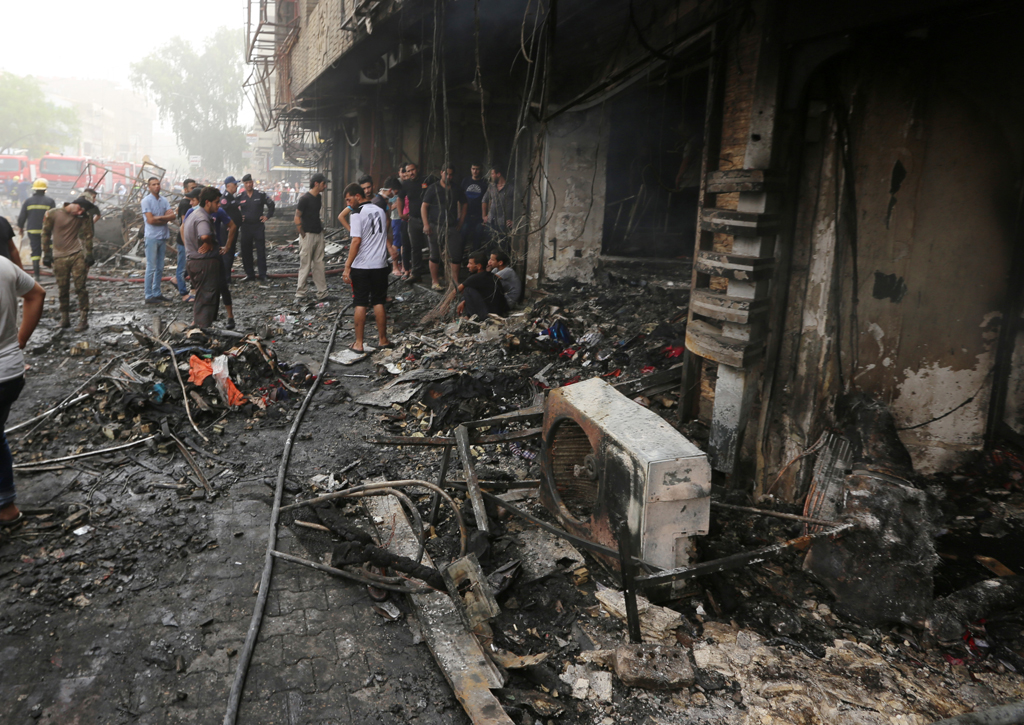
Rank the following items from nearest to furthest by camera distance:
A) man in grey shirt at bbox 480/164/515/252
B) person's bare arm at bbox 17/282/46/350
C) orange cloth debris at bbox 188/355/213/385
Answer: person's bare arm at bbox 17/282/46/350, orange cloth debris at bbox 188/355/213/385, man in grey shirt at bbox 480/164/515/252

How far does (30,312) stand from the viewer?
13.5 ft

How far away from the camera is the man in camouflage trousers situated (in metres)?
8.61

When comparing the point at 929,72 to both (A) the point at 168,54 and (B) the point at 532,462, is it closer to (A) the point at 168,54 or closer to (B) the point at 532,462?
(B) the point at 532,462

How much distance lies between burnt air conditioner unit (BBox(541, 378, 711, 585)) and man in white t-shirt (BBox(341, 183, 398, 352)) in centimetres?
432

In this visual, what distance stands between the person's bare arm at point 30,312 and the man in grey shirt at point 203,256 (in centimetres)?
398

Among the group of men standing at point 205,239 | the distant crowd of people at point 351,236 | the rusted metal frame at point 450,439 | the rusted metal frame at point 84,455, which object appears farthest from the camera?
the group of men standing at point 205,239

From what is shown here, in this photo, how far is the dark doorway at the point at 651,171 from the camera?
29.3 ft

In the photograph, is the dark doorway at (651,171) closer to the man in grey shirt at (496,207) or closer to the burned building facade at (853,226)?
the man in grey shirt at (496,207)

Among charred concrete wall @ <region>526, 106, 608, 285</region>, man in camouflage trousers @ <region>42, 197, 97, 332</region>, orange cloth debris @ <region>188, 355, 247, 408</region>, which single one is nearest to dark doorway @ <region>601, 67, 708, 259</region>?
charred concrete wall @ <region>526, 106, 608, 285</region>

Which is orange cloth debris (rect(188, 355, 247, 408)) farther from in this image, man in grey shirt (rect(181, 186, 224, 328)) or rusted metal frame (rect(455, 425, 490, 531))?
rusted metal frame (rect(455, 425, 490, 531))

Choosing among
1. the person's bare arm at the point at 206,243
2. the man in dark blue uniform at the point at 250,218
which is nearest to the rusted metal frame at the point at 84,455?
the person's bare arm at the point at 206,243

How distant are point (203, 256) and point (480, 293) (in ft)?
11.7

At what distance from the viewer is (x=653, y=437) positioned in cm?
342

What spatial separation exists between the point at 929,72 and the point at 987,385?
6.66ft
